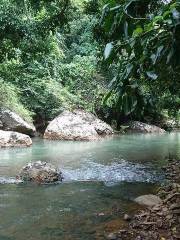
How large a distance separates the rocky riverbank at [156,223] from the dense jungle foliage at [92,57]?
1356 millimetres

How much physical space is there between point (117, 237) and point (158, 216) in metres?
0.82

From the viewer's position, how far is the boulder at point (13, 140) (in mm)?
13768

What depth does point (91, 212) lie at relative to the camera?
564cm

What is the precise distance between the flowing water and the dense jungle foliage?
148 cm

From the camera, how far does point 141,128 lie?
21266 mm

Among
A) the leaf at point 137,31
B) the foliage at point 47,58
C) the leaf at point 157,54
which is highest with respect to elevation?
the foliage at point 47,58

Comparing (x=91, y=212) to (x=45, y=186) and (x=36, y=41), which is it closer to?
(x=45, y=186)

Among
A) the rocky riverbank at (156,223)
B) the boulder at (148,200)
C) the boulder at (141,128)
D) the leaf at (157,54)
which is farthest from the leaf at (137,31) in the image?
the boulder at (141,128)

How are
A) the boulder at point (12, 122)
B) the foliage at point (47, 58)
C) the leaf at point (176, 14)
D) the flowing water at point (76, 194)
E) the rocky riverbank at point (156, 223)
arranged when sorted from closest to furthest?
1. the leaf at point (176, 14)
2. the rocky riverbank at point (156, 223)
3. the flowing water at point (76, 194)
4. the foliage at point (47, 58)
5. the boulder at point (12, 122)

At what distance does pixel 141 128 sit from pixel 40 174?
1402 cm

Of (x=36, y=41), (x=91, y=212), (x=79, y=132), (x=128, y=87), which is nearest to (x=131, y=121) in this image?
(x=79, y=132)

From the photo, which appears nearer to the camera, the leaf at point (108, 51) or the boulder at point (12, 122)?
the leaf at point (108, 51)

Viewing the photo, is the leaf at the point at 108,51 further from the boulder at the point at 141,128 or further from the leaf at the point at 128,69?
the boulder at the point at 141,128

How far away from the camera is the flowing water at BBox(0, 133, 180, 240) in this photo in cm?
493
